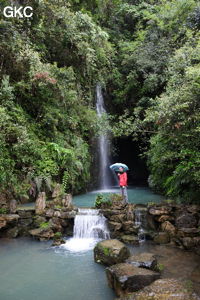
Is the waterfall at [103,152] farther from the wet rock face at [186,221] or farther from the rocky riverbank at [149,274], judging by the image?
the rocky riverbank at [149,274]

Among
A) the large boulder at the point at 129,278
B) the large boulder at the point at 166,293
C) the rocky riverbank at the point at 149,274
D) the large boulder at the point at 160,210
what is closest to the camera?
the large boulder at the point at 166,293

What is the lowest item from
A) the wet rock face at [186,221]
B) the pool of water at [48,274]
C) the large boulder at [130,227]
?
the pool of water at [48,274]

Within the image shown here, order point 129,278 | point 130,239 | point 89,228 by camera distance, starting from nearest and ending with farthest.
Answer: point 129,278
point 130,239
point 89,228

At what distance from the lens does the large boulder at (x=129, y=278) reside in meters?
5.16

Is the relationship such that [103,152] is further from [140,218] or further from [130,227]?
[130,227]

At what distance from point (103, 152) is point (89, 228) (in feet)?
32.5

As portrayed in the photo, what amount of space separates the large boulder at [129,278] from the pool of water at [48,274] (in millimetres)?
344

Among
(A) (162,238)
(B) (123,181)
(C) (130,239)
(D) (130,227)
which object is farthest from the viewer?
(B) (123,181)

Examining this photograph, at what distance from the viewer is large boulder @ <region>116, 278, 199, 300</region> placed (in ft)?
14.2

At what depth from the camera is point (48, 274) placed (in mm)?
6547

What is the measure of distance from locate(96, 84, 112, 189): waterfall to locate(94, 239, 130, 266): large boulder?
11.0 metres

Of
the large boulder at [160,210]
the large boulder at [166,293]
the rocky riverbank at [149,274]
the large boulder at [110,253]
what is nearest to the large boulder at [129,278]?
the rocky riverbank at [149,274]

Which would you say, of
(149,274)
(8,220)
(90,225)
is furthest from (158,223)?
(8,220)

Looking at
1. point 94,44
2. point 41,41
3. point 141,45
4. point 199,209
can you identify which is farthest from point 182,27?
point 199,209
